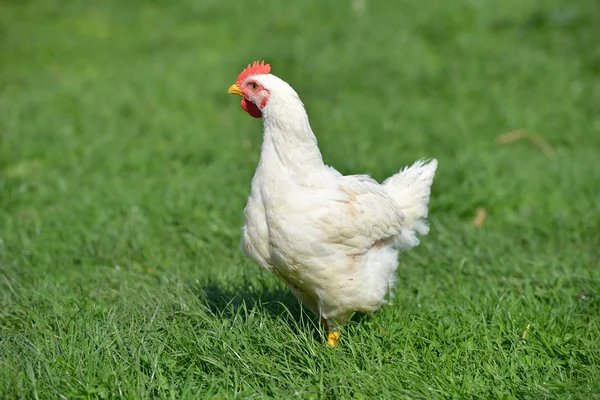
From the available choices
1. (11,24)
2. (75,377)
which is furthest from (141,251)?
(11,24)

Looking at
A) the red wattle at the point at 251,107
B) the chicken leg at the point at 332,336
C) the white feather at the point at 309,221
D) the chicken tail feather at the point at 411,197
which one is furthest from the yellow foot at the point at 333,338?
the red wattle at the point at 251,107

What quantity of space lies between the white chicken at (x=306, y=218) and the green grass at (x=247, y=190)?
0.26 metres

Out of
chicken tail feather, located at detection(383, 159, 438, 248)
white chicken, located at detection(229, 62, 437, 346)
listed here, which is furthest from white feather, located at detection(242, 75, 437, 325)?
chicken tail feather, located at detection(383, 159, 438, 248)

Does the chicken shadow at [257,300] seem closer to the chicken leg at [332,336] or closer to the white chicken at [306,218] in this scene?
the chicken leg at [332,336]

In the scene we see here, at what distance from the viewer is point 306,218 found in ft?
11.9

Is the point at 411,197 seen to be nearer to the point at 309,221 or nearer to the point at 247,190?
the point at 309,221

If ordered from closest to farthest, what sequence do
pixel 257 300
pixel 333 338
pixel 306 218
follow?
pixel 306 218 < pixel 333 338 < pixel 257 300

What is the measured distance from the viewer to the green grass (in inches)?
144

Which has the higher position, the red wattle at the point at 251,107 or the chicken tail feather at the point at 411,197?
the red wattle at the point at 251,107

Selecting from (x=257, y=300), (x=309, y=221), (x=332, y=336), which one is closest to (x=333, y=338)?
(x=332, y=336)

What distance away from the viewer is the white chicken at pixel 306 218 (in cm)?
364

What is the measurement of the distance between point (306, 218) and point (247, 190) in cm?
259

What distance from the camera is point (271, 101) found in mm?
3730

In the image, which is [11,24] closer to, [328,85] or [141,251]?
[328,85]
